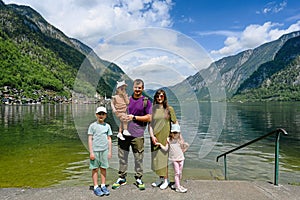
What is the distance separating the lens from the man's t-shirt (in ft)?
19.1

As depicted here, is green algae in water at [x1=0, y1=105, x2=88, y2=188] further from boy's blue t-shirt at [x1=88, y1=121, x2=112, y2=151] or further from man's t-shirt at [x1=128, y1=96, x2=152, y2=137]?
man's t-shirt at [x1=128, y1=96, x2=152, y2=137]

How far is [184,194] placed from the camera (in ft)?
18.7

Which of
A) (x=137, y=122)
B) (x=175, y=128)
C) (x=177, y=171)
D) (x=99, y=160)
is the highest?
(x=137, y=122)

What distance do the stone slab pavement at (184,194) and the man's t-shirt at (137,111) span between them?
1.24 metres

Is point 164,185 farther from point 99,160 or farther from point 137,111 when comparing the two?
point 137,111

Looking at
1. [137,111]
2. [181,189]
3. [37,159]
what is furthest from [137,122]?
[37,159]

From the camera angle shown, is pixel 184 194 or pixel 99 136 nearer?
pixel 184 194

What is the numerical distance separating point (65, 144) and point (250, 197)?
21606 mm

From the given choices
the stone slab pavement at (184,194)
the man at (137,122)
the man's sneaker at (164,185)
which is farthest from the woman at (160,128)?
the stone slab pavement at (184,194)

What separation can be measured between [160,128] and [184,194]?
1460 millimetres

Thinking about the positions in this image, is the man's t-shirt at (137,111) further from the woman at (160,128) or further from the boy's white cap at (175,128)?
the boy's white cap at (175,128)

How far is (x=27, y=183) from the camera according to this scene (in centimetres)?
1298

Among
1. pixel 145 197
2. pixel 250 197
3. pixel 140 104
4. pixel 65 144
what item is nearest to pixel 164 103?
pixel 140 104

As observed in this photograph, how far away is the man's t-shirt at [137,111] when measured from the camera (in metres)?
5.82
